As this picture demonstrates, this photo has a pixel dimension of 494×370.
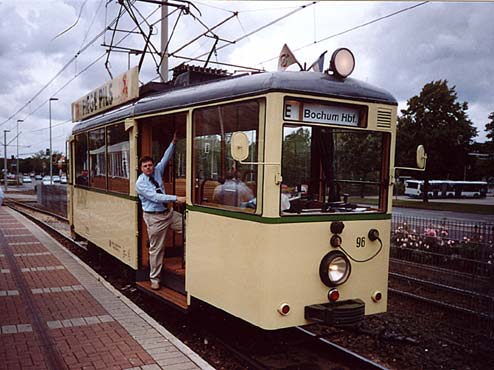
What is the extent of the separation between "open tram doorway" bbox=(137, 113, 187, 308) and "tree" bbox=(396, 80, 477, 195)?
18.2 metres

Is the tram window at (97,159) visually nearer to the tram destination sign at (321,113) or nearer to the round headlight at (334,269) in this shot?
the tram destination sign at (321,113)

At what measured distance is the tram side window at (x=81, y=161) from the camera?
31.1 feet

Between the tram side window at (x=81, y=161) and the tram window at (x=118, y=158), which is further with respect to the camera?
the tram side window at (x=81, y=161)

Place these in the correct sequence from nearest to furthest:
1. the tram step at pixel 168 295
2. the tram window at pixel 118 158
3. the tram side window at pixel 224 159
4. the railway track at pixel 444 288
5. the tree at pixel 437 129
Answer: the tram side window at pixel 224 159 < the tram step at pixel 168 295 < the railway track at pixel 444 288 < the tram window at pixel 118 158 < the tree at pixel 437 129

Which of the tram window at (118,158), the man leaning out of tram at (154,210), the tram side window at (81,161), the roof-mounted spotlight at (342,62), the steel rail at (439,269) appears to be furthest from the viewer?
the tram side window at (81,161)

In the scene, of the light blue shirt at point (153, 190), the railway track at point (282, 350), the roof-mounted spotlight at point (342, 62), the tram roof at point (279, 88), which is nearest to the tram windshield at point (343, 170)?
the tram roof at point (279, 88)

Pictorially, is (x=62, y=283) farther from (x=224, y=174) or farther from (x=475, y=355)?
(x=475, y=355)

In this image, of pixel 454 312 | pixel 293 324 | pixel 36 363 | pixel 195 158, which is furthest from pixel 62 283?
pixel 454 312

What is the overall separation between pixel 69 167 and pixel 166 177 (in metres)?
5.06

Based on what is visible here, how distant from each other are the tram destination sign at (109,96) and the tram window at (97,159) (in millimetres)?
475

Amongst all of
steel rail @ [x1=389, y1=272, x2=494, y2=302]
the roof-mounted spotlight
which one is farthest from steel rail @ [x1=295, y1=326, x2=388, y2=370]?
the roof-mounted spotlight

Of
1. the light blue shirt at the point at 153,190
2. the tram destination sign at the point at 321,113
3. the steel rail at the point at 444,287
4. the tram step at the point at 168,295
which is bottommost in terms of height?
the steel rail at the point at 444,287

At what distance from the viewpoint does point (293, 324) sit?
4391 millimetres

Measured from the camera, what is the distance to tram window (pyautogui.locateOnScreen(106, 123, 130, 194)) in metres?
7.02
